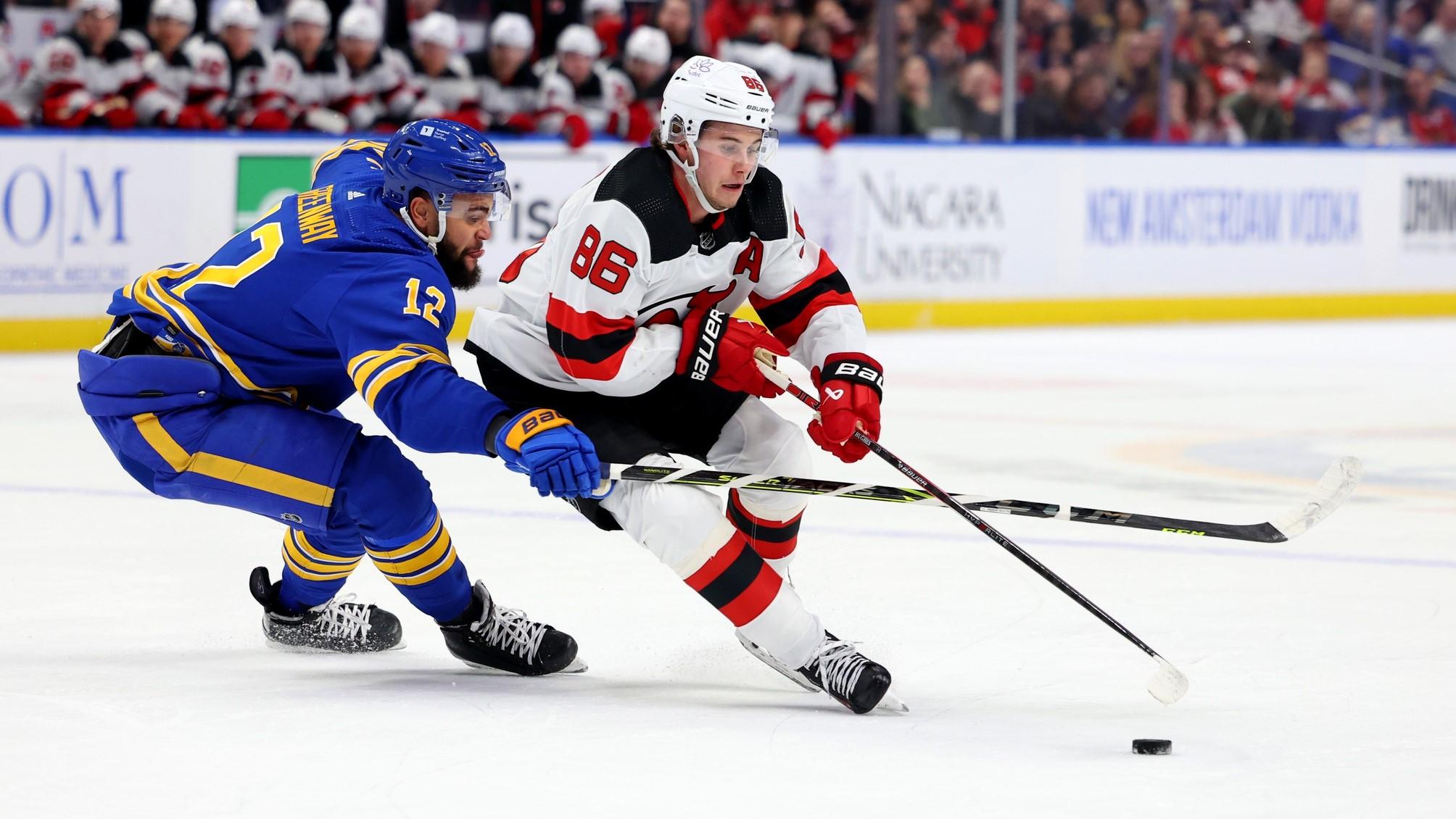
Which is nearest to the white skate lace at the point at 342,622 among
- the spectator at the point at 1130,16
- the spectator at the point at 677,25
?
the spectator at the point at 677,25

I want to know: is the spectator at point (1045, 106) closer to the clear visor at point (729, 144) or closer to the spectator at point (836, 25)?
the spectator at point (836, 25)

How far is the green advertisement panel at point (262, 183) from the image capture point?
867 cm

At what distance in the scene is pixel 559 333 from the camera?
305 cm

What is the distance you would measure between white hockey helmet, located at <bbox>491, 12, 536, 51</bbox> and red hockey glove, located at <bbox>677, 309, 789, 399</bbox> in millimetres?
6524

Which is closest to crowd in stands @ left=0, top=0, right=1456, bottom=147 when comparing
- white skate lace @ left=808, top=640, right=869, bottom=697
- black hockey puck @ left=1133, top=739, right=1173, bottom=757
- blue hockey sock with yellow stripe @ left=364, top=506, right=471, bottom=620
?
blue hockey sock with yellow stripe @ left=364, top=506, right=471, bottom=620

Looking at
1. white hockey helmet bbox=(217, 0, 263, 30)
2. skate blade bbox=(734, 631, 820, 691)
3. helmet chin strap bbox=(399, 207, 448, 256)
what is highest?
white hockey helmet bbox=(217, 0, 263, 30)

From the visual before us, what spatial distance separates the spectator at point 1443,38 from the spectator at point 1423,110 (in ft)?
0.48

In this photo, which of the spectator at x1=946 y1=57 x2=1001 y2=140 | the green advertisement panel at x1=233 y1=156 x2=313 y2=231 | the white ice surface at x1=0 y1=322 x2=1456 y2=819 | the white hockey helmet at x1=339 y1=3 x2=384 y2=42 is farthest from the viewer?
the spectator at x1=946 y1=57 x2=1001 y2=140

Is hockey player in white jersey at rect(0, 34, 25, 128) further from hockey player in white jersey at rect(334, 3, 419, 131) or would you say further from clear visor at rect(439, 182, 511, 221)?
clear visor at rect(439, 182, 511, 221)

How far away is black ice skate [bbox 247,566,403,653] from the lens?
11.2ft

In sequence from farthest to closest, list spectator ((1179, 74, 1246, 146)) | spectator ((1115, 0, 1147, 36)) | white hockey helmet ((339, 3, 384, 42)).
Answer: spectator ((1179, 74, 1246, 146)) → spectator ((1115, 0, 1147, 36)) → white hockey helmet ((339, 3, 384, 42))

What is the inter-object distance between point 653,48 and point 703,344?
6858 mm

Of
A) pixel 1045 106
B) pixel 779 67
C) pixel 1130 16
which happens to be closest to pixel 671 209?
pixel 779 67

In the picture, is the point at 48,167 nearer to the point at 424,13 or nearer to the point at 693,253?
the point at 424,13
